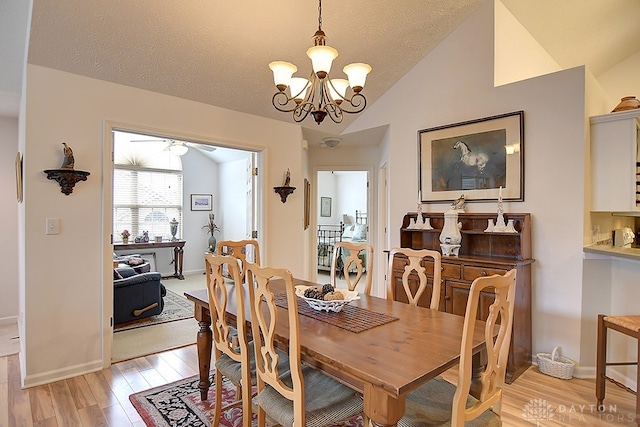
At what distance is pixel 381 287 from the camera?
16.9 ft

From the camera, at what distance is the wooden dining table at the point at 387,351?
48.5 inches

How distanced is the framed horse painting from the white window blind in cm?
534

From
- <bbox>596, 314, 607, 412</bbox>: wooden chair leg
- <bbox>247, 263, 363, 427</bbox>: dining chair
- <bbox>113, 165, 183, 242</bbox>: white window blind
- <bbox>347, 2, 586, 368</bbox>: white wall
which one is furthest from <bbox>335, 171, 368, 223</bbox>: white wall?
<bbox>247, 263, 363, 427</bbox>: dining chair

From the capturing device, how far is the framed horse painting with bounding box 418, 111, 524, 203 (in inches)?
122

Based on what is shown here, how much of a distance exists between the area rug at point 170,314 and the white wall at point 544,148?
3437 mm

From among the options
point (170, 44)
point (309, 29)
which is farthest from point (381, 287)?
point (170, 44)

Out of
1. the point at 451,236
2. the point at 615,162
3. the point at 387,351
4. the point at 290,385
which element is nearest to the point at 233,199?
the point at 451,236

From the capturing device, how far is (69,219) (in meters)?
2.79

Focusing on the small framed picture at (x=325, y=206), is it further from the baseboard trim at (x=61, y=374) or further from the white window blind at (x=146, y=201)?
the baseboard trim at (x=61, y=374)

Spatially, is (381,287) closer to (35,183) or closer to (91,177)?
(91,177)

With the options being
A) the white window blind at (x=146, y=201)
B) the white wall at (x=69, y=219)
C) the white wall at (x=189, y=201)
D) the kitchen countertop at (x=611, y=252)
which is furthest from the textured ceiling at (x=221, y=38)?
the white wall at (x=189, y=201)

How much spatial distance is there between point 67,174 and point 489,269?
341 cm

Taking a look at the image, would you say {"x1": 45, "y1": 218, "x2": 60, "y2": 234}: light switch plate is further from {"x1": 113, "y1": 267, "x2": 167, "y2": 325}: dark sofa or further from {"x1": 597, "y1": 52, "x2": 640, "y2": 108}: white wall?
{"x1": 597, "y1": 52, "x2": 640, "y2": 108}: white wall

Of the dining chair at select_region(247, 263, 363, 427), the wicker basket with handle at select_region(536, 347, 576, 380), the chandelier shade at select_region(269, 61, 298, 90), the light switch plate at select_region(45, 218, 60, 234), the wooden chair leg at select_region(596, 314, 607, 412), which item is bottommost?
the wicker basket with handle at select_region(536, 347, 576, 380)
